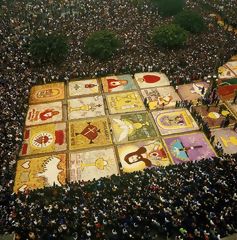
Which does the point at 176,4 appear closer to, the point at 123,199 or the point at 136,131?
the point at 136,131

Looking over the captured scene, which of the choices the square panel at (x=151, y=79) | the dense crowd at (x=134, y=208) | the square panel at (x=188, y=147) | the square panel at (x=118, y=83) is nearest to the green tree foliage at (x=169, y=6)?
the square panel at (x=151, y=79)

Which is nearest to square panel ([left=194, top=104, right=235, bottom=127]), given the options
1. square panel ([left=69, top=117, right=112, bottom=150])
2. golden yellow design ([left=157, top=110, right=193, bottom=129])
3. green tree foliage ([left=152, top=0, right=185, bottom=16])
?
golden yellow design ([left=157, top=110, right=193, bottom=129])

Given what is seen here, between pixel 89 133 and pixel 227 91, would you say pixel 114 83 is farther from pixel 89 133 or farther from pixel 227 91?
pixel 227 91

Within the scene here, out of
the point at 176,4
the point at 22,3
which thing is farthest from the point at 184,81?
the point at 22,3

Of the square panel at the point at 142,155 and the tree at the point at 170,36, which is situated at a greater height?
the tree at the point at 170,36

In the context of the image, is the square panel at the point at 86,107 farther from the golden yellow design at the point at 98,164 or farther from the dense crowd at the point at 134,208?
the dense crowd at the point at 134,208
